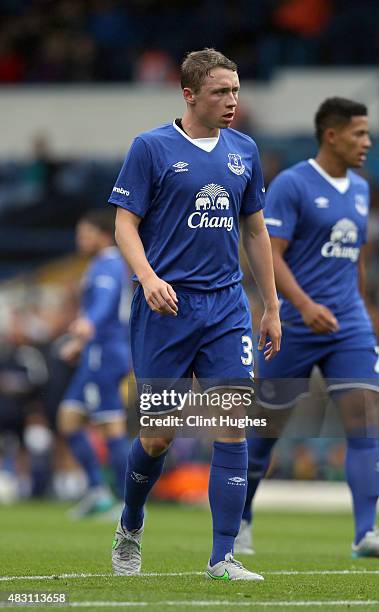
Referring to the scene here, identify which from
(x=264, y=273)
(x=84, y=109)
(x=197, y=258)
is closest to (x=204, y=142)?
(x=197, y=258)

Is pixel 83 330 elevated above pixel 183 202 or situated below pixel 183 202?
below

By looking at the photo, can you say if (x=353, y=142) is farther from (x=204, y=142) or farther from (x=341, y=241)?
(x=204, y=142)

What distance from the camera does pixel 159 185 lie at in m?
6.67

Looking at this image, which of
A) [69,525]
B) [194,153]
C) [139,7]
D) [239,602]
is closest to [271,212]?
[194,153]

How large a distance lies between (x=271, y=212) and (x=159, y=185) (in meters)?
1.97

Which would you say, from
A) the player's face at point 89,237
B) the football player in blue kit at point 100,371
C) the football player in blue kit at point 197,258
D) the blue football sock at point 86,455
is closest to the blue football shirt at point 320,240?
the football player in blue kit at point 197,258

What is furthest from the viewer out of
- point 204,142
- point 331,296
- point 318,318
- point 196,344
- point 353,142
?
point 353,142

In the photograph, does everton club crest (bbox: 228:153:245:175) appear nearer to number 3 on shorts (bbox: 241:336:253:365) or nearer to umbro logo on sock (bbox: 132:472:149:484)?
number 3 on shorts (bbox: 241:336:253:365)

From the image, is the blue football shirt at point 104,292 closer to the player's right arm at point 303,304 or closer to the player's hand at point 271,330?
the player's right arm at point 303,304

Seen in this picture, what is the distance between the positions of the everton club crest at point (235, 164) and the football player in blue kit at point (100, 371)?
6213 mm

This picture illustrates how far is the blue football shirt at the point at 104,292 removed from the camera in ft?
42.4

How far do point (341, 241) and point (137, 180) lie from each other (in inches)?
86.4

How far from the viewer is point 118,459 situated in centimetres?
1318

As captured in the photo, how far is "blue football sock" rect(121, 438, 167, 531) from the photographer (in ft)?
22.1
